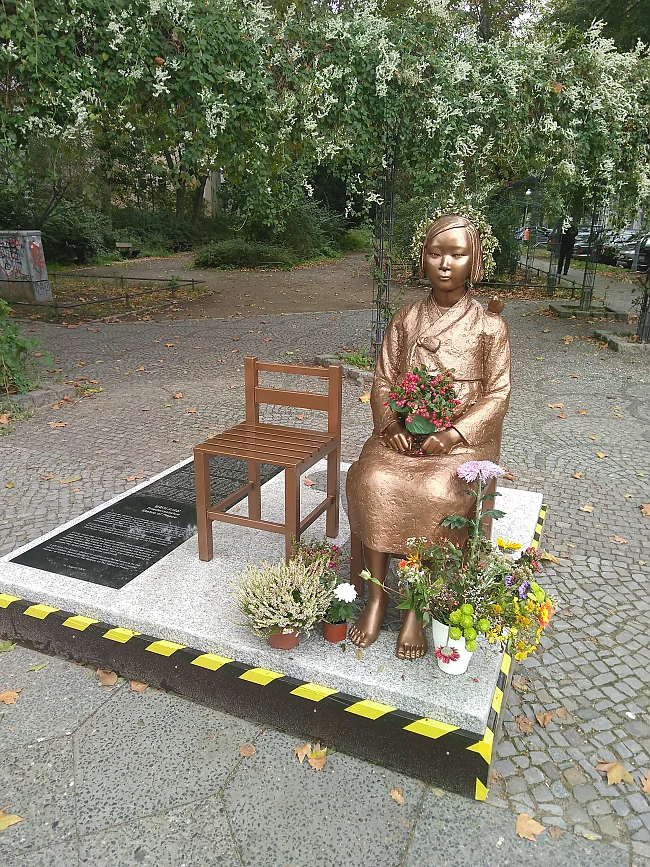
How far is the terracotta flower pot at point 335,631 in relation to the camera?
9.27 ft

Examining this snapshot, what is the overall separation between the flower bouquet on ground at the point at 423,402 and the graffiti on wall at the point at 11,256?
1250 cm

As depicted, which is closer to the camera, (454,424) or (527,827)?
(527,827)

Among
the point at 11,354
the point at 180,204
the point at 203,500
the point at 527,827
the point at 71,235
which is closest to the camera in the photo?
the point at 527,827

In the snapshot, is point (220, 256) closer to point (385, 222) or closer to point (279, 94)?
point (385, 222)

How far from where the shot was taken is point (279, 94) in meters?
6.14

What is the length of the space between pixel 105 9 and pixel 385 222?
3903 mm

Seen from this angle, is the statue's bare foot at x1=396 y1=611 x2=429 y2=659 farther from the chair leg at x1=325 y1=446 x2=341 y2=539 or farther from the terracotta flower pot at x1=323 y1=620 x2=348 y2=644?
the chair leg at x1=325 y1=446 x2=341 y2=539

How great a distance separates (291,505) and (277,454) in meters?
0.33

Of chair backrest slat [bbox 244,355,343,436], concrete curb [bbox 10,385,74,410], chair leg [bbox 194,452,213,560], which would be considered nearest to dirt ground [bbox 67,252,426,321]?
concrete curb [bbox 10,385,74,410]

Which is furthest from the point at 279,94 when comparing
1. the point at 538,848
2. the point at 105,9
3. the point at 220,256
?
the point at 220,256

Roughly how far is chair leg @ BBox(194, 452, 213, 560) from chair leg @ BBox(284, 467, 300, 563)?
20.5 inches

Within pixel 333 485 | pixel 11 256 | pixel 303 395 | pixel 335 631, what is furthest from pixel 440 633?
pixel 11 256

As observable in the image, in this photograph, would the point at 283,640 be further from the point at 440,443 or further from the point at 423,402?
the point at 423,402

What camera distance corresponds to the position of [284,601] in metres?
2.73
